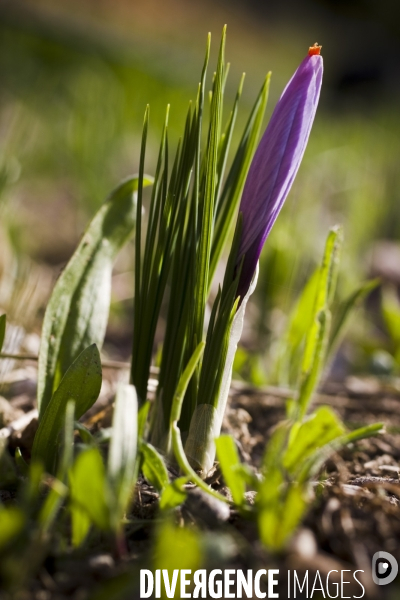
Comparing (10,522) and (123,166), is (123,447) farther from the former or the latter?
(123,166)

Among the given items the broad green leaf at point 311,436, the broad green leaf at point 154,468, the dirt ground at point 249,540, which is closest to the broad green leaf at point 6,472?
the dirt ground at point 249,540

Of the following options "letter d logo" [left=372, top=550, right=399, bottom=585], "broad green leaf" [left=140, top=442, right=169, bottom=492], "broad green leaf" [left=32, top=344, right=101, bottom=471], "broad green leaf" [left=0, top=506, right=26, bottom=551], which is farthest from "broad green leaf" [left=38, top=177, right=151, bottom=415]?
"letter d logo" [left=372, top=550, right=399, bottom=585]

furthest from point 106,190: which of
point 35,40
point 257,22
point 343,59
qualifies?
point 257,22

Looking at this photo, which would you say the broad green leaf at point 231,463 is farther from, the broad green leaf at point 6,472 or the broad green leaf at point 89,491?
the broad green leaf at point 6,472

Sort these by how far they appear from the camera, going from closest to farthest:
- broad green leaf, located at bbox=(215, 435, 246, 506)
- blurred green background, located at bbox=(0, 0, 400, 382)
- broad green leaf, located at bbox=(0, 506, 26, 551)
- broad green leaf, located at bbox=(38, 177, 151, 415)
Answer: broad green leaf, located at bbox=(0, 506, 26, 551)
broad green leaf, located at bbox=(215, 435, 246, 506)
broad green leaf, located at bbox=(38, 177, 151, 415)
blurred green background, located at bbox=(0, 0, 400, 382)

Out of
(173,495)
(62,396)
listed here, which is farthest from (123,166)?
(173,495)

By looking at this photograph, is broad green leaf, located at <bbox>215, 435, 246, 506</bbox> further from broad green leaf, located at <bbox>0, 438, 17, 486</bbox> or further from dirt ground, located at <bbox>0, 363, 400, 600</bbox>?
broad green leaf, located at <bbox>0, 438, 17, 486</bbox>

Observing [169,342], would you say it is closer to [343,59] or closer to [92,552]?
[92,552]
